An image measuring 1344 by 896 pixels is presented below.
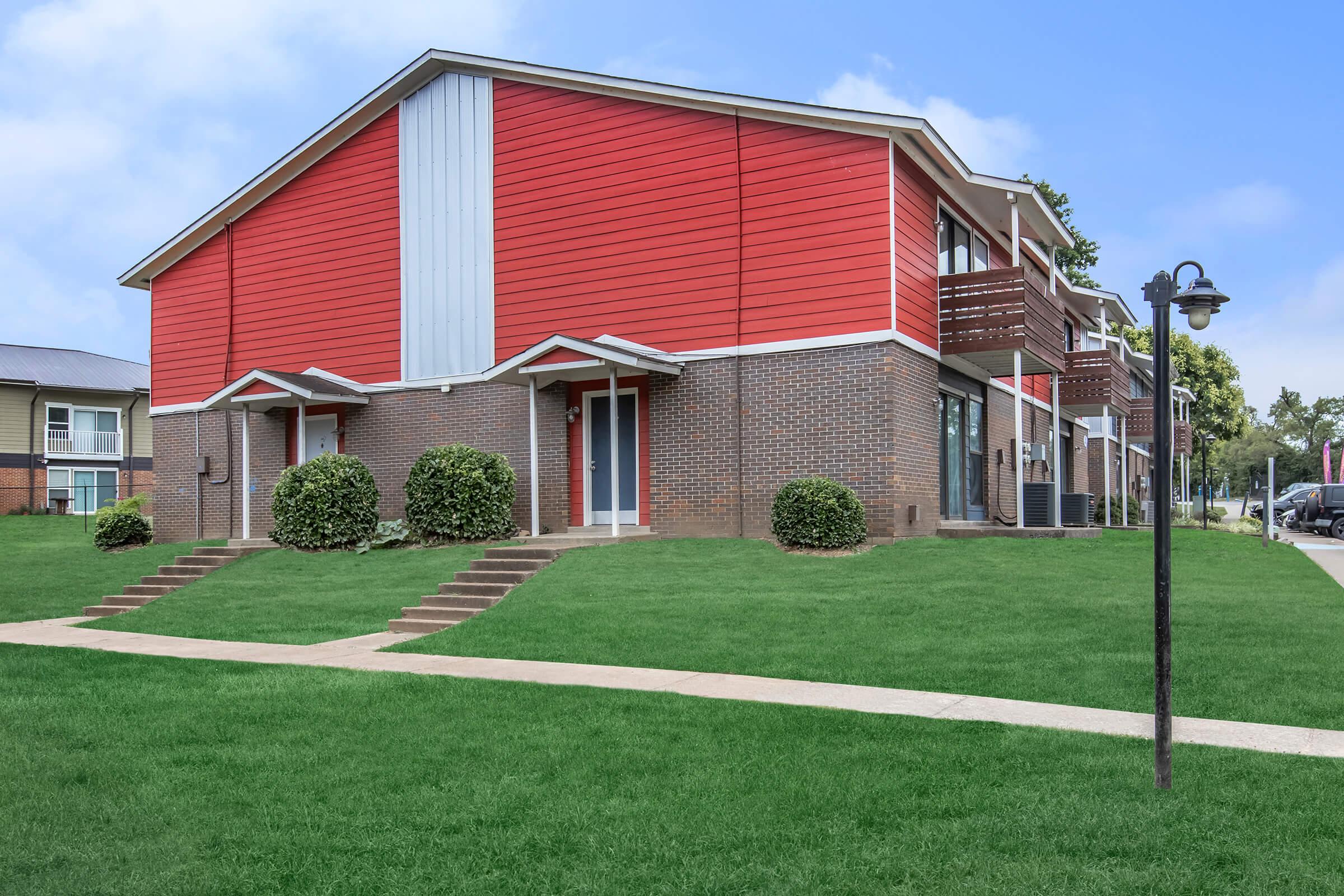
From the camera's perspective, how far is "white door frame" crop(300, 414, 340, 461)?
21781 mm

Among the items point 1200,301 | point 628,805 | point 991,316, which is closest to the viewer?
point 628,805

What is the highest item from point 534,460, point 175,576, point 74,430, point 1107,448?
point 74,430

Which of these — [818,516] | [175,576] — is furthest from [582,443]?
[175,576]

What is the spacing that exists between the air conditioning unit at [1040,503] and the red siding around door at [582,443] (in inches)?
248

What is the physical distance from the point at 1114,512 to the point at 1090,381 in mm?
7118

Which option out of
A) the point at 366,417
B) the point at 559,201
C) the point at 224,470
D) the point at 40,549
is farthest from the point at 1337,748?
the point at 40,549

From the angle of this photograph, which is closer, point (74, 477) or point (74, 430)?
point (74, 477)

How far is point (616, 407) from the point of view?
709 inches

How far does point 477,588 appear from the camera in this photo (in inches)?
571

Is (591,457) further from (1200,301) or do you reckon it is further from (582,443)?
(1200,301)

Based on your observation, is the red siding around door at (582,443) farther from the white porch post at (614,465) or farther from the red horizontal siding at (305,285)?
the red horizontal siding at (305,285)

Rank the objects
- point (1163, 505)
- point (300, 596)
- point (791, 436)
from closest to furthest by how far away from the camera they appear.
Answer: point (1163, 505), point (300, 596), point (791, 436)

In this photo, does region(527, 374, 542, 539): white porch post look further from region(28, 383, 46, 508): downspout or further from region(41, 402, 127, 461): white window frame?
region(41, 402, 127, 461): white window frame

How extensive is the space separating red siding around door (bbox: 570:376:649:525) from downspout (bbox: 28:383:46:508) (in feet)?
89.3
